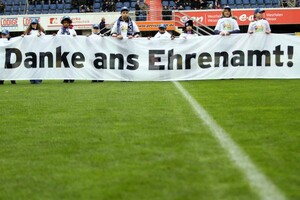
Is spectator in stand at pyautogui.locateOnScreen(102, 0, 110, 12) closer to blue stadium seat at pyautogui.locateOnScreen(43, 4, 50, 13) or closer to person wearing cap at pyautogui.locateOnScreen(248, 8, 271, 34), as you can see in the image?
blue stadium seat at pyautogui.locateOnScreen(43, 4, 50, 13)

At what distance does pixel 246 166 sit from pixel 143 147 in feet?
3.92

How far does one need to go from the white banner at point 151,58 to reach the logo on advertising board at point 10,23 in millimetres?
21594

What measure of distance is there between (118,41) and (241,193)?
10931 millimetres

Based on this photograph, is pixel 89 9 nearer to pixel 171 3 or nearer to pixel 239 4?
pixel 171 3

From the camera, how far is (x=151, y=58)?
46.2 ft

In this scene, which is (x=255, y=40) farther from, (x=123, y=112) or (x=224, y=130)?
(x=224, y=130)

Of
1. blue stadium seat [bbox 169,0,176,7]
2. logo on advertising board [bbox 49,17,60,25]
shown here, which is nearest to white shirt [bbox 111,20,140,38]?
blue stadium seat [bbox 169,0,176,7]

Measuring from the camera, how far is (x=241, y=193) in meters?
3.46

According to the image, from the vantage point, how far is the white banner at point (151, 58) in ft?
45.7

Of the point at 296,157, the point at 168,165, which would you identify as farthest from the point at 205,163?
the point at 296,157

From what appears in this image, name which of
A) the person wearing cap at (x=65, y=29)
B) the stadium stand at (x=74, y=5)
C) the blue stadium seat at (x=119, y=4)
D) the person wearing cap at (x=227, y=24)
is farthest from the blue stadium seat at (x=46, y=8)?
the person wearing cap at (x=227, y=24)

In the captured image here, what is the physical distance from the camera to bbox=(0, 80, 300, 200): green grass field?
3715 mm

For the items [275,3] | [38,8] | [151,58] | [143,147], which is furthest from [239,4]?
[143,147]

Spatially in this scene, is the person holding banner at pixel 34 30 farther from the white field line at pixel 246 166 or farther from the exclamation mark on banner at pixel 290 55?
the white field line at pixel 246 166
